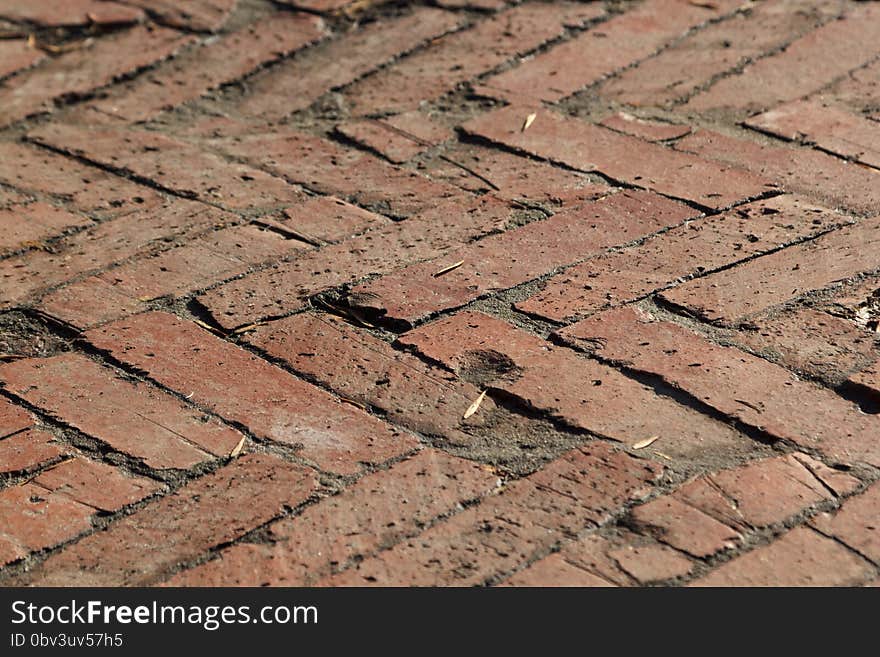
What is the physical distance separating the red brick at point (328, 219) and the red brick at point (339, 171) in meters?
0.03

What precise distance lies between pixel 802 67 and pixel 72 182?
62.9 inches

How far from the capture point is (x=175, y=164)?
9.14ft

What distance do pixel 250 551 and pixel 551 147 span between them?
4.13 feet

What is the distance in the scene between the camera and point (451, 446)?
1.96 metres

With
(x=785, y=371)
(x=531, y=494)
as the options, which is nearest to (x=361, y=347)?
(x=531, y=494)

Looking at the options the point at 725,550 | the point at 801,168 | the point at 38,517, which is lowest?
the point at 38,517

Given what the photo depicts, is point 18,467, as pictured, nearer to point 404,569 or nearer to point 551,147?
point 404,569

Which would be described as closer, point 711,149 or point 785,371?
point 785,371

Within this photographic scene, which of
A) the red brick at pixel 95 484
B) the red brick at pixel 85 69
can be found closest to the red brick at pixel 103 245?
the red brick at pixel 95 484

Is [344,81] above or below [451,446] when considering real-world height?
above

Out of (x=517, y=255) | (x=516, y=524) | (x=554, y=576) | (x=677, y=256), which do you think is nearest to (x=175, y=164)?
(x=517, y=255)

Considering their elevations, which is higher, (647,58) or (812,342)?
(647,58)

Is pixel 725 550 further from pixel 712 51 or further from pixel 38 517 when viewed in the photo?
pixel 712 51

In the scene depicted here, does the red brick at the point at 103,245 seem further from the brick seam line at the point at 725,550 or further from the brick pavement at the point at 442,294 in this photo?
the brick seam line at the point at 725,550
